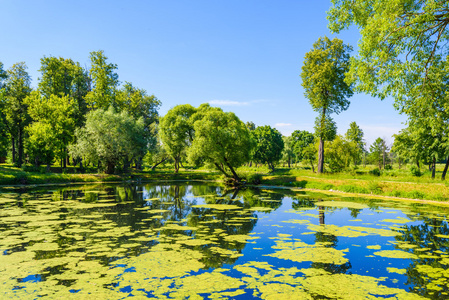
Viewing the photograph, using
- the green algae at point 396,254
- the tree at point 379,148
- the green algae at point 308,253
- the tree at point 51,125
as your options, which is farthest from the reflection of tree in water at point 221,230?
the tree at point 379,148

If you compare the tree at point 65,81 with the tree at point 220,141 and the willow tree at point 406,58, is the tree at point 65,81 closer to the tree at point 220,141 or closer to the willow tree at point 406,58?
the tree at point 220,141

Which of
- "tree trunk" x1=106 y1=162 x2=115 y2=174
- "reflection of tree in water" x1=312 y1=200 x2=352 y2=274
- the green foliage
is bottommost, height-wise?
"reflection of tree in water" x1=312 y1=200 x2=352 y2=274

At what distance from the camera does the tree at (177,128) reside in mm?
49312

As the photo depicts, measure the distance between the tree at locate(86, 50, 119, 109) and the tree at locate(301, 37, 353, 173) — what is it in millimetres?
37394

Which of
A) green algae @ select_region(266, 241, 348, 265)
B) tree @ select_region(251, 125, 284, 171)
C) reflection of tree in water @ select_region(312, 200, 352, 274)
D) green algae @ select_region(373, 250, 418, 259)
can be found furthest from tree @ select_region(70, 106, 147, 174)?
green algae @ select_region(373, 250, 418, 259)

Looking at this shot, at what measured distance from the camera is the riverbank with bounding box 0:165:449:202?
2531 centimetres

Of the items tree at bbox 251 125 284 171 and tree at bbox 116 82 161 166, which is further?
tree at bbox 251 125 284 171

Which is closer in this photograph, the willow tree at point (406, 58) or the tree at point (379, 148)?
the willow tree at point (406, 58)

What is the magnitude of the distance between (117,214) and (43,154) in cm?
3406

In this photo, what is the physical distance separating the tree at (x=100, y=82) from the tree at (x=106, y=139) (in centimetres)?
457

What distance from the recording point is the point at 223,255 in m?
10.5

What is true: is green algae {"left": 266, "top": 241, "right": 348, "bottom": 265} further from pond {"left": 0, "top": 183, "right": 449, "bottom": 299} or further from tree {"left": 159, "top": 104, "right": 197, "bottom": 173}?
tree {"left": 159, "top": 104, "right": 197, "bottom": 173}

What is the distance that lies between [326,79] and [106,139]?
35900mm

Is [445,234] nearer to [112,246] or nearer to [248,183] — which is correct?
[112,246]
